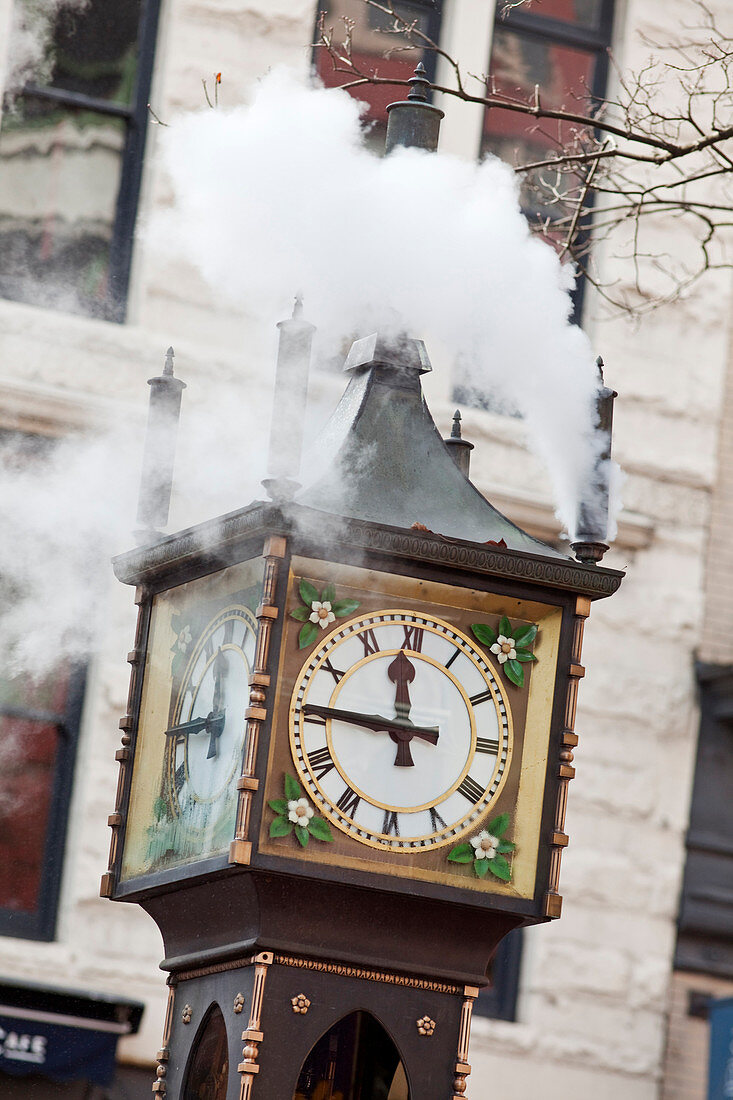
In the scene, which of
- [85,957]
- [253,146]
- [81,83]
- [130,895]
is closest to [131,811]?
[130,895]

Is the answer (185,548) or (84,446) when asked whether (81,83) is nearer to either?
(84,446)

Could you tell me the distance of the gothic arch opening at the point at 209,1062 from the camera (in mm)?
2963

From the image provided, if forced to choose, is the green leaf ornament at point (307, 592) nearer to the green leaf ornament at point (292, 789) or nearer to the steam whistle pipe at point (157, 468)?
the green leaf ornament at point (292, 789)

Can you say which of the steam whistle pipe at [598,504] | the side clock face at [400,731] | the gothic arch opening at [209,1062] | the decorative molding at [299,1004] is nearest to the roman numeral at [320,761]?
the side clock face at [400,731]

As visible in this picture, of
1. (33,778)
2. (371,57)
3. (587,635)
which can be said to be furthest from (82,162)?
(587,635)

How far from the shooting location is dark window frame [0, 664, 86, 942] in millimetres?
7438

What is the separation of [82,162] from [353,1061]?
574 centimetres

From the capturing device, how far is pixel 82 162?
26.4 feet

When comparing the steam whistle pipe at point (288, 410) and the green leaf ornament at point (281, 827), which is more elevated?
the steam whistle pipe at point (288, 410)

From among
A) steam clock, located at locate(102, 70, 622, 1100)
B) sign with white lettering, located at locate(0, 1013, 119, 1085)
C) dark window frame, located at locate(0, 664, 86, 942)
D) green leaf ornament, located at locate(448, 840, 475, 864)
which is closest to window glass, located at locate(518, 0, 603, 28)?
dark window frame, located at locate(0, 664, 86, 942)

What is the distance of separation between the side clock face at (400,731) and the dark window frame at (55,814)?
15.7 feet

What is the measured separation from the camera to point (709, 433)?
8.55 meters

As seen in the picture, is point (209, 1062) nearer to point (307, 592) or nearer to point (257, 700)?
point (257, 700)

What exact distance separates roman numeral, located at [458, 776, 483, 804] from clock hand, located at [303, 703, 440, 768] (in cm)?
8
